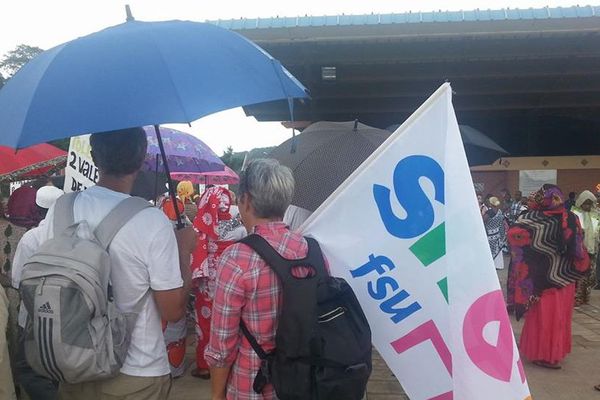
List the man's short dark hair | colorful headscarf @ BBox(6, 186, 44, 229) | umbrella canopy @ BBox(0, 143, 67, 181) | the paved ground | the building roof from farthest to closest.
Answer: the building roof → the paved ground → umbrella canopy @ BBox(0, 143, 67, 181) → colorful headscarf @ BBox(6, 186, 44, 229) → the man's short dark hair

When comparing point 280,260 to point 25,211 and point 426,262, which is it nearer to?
point 426,262

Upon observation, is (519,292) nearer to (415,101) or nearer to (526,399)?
(526,399)

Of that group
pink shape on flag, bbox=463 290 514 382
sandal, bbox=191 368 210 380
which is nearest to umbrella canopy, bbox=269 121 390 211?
pink shape on flag, bbox=463 290 514 382

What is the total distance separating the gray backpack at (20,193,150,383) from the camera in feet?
5.42

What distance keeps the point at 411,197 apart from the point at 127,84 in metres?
1.13

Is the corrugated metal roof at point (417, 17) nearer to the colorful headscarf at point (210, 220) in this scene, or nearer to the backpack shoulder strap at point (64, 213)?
the colorful headscarf at point (210, 220)

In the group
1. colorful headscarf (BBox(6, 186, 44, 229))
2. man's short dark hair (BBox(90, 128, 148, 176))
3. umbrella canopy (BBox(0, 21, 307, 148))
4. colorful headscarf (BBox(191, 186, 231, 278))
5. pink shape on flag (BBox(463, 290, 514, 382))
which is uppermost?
umbrella canopy (BBox(0, 21, 307, 148))

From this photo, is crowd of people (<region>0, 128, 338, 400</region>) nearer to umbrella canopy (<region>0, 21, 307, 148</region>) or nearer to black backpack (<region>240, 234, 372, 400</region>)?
black backpack (<region>240, 234, 372, 400</region>)

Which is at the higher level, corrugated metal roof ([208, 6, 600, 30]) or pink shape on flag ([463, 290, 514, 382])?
Answer: corrugated metal roof ([208, 6, 600, 30])

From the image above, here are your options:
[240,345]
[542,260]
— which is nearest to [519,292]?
[542,260]

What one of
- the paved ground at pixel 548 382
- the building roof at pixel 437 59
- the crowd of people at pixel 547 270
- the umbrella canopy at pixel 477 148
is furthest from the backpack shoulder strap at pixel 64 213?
the building roof at pixel 437 59

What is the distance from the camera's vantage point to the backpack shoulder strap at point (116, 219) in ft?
6.03

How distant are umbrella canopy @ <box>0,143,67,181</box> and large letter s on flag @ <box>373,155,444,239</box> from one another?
282 cm

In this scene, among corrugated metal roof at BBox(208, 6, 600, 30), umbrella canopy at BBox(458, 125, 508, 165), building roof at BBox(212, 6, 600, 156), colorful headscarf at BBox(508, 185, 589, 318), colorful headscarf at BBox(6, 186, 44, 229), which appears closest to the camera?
colorful headscarf at BBox(6, 186, 44, 229)
